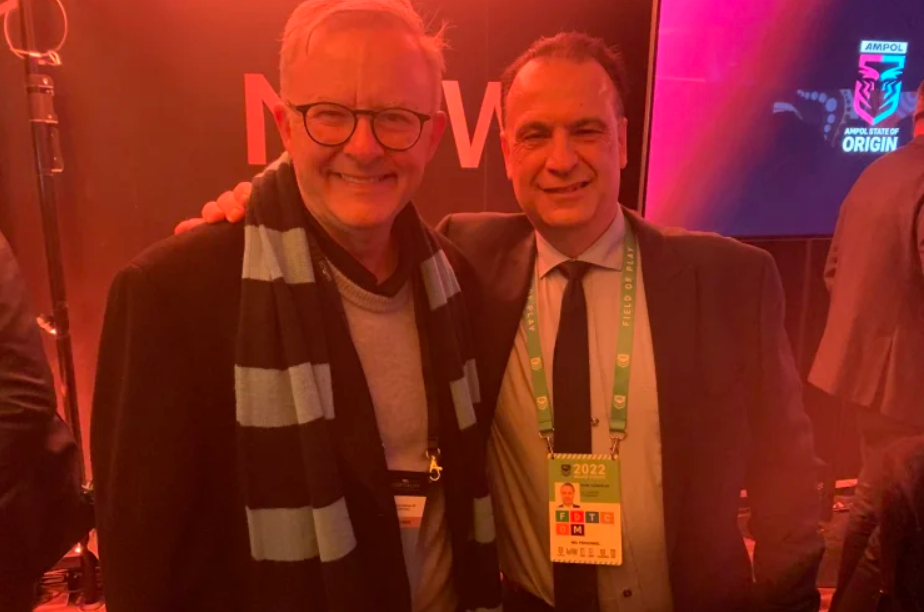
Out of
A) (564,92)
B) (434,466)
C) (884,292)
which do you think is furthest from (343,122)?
(884,292)

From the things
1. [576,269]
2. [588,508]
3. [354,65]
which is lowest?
[588,508]

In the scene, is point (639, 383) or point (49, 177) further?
point (49, 177)

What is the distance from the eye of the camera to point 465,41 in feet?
10.2

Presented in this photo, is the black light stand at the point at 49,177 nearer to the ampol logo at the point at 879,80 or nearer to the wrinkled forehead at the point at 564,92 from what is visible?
the wrinkled forehead at the point at 564,92

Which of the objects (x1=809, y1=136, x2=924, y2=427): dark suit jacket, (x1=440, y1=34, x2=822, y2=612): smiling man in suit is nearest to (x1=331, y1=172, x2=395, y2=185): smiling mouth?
(x1=440, y1=34, x2=822, y2=612): smiling man in suit

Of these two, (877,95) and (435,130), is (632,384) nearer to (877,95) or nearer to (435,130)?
(435,130)

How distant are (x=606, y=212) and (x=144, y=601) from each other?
1201 mm

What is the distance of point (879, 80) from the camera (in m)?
3.24

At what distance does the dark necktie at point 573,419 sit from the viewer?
1511mm

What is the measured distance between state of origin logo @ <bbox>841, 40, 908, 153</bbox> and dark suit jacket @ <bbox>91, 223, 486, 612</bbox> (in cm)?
306

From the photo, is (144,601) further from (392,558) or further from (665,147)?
(665,147)

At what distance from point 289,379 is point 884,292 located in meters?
2.57

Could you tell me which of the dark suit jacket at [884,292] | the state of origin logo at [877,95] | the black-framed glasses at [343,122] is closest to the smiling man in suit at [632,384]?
the black-framed glasses at [343,122]

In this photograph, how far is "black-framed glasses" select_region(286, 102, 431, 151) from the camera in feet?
3.97
